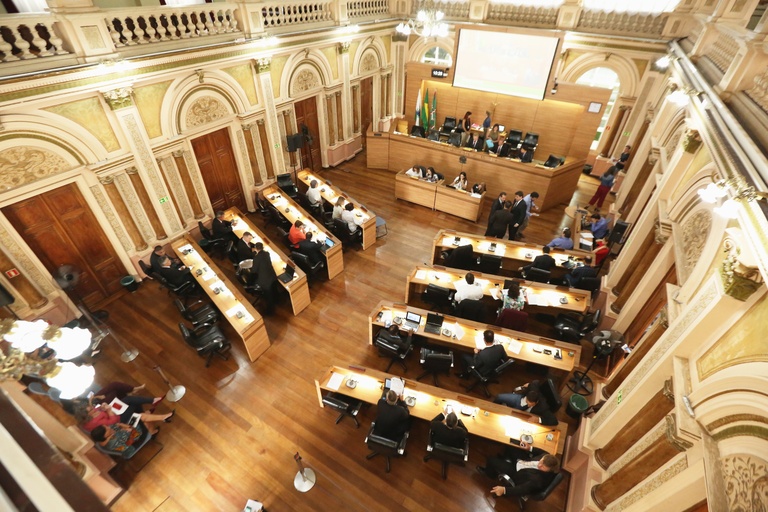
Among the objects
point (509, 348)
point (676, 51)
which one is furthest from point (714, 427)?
point (676, 51)

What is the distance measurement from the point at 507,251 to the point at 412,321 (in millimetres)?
3267

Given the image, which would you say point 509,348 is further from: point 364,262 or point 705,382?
point 364,262

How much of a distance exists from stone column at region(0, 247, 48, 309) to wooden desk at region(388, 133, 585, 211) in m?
10.4

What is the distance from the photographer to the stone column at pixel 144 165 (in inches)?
286

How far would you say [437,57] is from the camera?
622 inches

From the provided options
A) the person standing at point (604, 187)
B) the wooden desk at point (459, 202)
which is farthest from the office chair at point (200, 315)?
the person standing at point (604, 187)

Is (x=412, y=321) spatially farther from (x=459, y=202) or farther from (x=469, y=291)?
(x=459, y=202)

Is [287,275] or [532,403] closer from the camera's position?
[532,403]

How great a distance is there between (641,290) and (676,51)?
6.98 metres

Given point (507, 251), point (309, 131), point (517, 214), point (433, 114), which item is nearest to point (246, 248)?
point (309, 131)

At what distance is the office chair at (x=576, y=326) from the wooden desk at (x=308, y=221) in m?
4.96

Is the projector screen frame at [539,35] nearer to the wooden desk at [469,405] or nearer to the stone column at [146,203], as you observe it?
the wooden desk at [469,405]

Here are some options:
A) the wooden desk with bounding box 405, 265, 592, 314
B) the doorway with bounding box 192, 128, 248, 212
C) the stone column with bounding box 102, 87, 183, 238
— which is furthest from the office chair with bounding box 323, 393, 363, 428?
the doorway with bounding box 192, 128, 248, 212

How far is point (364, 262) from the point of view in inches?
384
